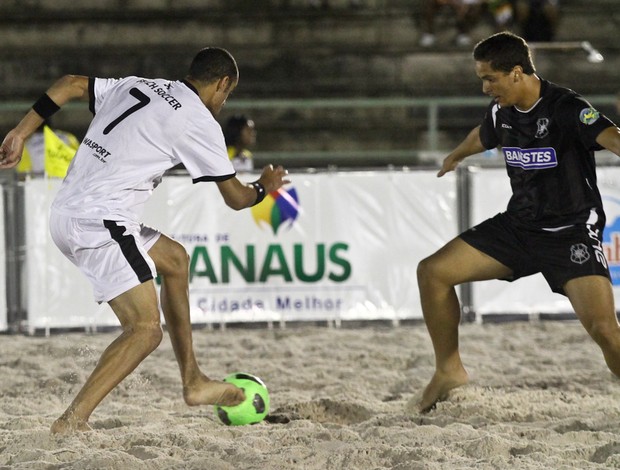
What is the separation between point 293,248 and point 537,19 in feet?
26.7

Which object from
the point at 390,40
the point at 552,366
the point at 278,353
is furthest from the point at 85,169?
the point at 390,40

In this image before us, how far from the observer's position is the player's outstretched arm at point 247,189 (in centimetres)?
500

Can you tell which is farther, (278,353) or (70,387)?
(278,353)

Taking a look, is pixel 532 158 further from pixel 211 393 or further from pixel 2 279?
pixel 2 279

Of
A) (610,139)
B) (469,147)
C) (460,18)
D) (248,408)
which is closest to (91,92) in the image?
(248,408)

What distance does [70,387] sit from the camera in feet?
21.3

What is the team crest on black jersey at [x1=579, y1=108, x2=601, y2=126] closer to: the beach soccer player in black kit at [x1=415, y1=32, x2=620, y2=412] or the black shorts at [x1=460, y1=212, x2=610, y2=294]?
the beach soccer player in black kit at [x1=415, y1=32, x2=620, y2=412]

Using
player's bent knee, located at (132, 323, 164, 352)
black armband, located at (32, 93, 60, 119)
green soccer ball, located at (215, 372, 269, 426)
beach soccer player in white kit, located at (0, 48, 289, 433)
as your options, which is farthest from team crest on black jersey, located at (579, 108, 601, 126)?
black armband, located at (32, 93, 60, 119)

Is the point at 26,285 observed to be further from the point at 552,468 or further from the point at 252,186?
the point at 552,468

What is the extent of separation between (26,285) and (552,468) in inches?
206

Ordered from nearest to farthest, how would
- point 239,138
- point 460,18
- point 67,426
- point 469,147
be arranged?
point 67,426 → point 469,147 → point 239,138 → point 460,18

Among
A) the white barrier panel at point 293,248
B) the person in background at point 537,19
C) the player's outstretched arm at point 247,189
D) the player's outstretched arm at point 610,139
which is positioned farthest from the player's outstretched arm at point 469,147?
the person in background at point 537,19

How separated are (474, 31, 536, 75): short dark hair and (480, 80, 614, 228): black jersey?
191 mm

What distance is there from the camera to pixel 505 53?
5.12 metres
